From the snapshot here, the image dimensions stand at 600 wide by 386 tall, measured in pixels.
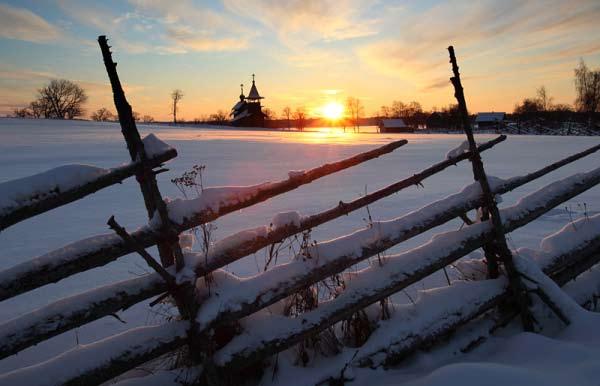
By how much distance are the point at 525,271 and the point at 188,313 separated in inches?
90.5

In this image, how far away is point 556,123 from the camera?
55562mm

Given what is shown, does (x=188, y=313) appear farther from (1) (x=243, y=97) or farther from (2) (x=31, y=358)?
(1) (x=243, y=97)

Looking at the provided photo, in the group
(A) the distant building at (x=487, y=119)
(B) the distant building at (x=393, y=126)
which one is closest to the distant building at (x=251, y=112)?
(B) the distant building at (x=393, y=126)

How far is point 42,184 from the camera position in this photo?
1.86 metres

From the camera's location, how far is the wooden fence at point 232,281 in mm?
1955

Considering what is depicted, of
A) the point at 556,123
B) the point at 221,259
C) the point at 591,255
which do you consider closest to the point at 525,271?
the point at 591,255

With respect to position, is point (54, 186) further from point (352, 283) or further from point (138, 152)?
point (352, 283)

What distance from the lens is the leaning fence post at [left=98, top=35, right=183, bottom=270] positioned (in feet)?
6.57

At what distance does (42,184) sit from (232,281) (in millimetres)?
1095

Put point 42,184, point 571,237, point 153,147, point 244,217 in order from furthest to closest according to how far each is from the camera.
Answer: point 244,217
point 571,237
point 153,147
point 42,184

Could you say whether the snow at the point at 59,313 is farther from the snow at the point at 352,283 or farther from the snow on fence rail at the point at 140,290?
the snow at the point at 352,283

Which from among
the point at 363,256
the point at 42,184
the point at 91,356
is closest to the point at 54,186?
the point at 42,184

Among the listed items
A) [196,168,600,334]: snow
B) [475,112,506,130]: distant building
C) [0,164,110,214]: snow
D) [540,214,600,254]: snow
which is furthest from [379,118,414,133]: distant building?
[0,164,110,214]: snow

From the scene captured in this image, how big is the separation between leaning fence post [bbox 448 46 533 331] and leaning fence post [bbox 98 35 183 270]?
2.10m
